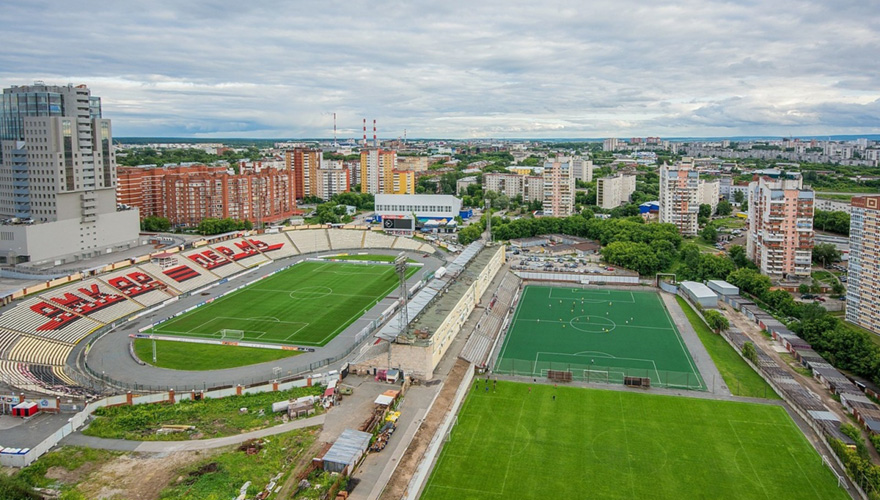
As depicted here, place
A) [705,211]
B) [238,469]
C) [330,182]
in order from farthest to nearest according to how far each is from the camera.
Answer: [330,182] → [705,211] → [238,469]

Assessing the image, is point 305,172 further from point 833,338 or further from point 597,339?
point 833,338

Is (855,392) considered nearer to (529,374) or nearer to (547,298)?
(529,374)

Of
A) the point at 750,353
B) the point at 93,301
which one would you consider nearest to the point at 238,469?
the point at 93,301

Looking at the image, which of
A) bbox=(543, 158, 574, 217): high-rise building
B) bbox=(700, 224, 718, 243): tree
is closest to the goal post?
bbox=(700, 224, 718, 243): tree

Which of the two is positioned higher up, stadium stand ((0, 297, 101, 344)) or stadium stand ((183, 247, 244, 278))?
stadium stand ((183, 247, 244, 278))

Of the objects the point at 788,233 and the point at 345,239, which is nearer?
the point at 788,233

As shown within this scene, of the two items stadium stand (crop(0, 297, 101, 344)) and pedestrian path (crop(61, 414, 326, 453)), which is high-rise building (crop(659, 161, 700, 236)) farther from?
pedestrian path (crop(61, 414, 326, 453))
